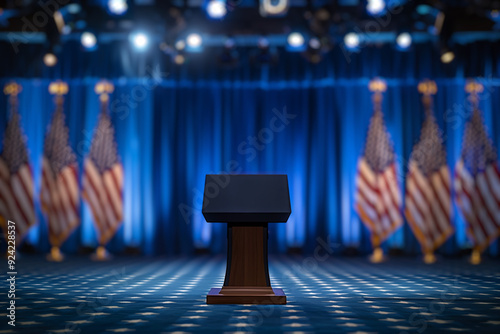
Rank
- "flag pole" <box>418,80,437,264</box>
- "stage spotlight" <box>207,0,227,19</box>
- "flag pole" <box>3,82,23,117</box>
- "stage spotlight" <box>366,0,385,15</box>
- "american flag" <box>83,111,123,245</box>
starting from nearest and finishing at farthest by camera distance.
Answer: "stage spotlight" <box>366,0,385,15</box>, "stage spotlight" <box>207,0,227,19</box>, "american flag" <box>83,111,123,245</box>, "flag pole" <box>418,80,437,264</box>, "flag pole" <box>3,82,23,117</box>

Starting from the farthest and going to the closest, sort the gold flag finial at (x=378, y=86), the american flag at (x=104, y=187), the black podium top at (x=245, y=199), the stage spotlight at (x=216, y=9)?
the gold flag finial at (x=378, y=86)
the american flag at (x=104, y=187)
the stage spotlight at (x=216, y=9)
the black podium top at (x=245, y=199)

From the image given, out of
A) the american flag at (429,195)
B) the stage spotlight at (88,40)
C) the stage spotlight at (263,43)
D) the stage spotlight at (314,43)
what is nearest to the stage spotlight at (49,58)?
the stage spotlight at (88,40)

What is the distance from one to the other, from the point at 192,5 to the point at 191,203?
121 inches

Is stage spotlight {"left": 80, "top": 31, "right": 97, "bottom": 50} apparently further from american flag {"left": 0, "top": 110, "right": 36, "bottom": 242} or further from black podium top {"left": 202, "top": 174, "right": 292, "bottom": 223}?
black podium top {"left": 202, "top": 174, "right": 292, "bottom": 223}

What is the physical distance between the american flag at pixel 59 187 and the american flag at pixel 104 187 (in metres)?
0.22

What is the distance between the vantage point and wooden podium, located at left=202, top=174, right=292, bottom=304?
3078 mm

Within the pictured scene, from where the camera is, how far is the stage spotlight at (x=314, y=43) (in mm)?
6877

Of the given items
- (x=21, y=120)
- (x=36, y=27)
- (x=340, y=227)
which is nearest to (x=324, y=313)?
(x=340, y=227)

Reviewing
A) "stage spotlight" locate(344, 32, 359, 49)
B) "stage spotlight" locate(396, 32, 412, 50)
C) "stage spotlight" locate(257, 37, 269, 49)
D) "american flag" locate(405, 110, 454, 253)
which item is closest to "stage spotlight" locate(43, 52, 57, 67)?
"stage spotlight" locate(257, 37, 269, 49)

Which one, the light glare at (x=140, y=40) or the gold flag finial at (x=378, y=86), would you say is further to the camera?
the gold flag finial at (x=378, y=86)

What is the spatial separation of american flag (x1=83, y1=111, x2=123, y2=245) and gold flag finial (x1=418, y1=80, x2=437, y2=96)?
508 cm

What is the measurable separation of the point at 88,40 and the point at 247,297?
18.7 ft

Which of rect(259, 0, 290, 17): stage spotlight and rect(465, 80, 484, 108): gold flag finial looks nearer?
rect(259, 0, 290, 17): stage spotlight

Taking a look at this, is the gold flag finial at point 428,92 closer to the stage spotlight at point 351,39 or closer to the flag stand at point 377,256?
the stage spotlight at point 351,39
